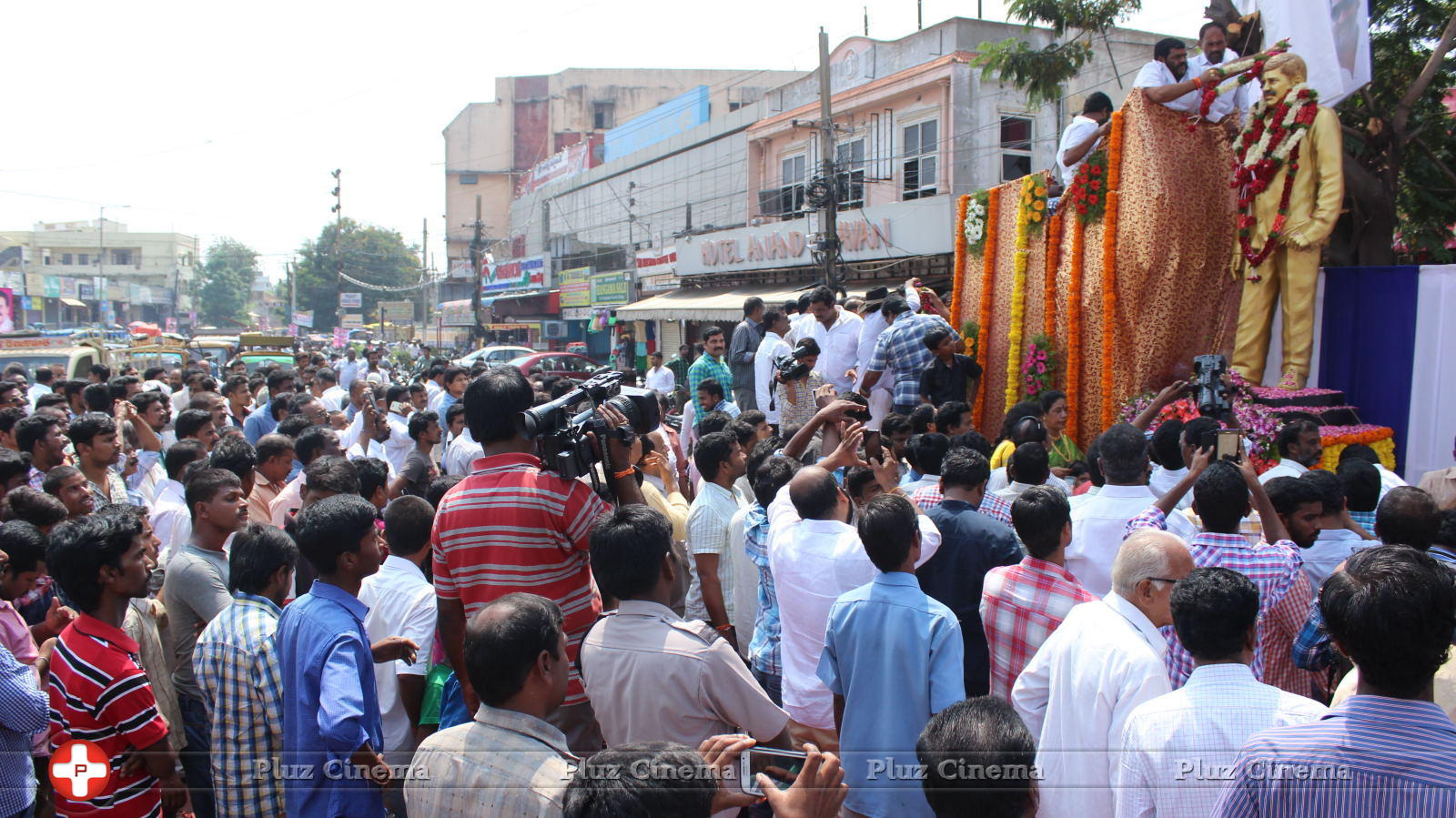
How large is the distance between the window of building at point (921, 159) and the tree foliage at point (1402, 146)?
8.35 m

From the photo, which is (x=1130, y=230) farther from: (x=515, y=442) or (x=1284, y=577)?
(x=515, y=442)

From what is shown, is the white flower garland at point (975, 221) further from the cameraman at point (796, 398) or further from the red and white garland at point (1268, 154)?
the red and white garland at point (1268, 154)

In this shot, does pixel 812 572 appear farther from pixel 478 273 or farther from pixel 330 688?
pixel 478 273

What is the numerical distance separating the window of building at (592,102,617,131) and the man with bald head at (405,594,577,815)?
44.0 metres

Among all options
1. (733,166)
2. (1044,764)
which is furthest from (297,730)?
(733,166)

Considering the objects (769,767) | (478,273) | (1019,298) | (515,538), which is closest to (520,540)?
(515,538)

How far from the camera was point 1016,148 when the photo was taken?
58.3 ft

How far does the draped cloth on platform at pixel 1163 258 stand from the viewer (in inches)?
303

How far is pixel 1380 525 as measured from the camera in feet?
11.9

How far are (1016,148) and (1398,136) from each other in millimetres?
9285

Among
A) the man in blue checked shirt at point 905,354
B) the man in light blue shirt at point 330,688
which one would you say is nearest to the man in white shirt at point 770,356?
the man in blue checked shirt at point 905,354

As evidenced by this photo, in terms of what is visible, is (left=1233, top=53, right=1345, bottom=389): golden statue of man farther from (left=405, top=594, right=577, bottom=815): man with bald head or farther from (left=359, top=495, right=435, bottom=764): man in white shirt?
(left=405, top=594, right=577, bottom=815): man with bald head

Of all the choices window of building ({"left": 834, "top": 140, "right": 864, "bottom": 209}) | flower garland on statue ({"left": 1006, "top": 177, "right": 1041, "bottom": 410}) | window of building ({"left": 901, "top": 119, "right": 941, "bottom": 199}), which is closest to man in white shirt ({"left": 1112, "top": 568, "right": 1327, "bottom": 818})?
flower garland on statue ({"left": 1006, "top": 177, "right": 1041, "bottom": 410})

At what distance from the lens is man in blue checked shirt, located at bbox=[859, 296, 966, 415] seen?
25.4 feet
